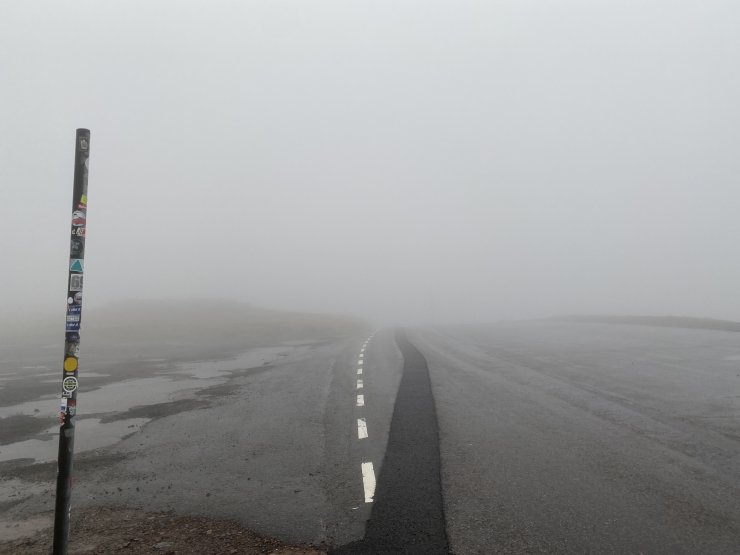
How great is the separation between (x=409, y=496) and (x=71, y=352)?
11.0 ft

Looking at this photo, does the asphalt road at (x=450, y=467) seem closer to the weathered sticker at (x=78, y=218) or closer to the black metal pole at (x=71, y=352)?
the black metal pole at (x=71, y=352)

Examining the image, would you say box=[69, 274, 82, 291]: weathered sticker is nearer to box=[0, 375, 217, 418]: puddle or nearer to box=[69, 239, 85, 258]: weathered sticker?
box=[69, 239, 85, 258]: weathered sticker

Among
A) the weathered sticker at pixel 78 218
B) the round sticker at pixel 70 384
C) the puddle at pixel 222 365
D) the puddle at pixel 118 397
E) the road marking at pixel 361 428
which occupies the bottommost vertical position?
the puddle at pixel 118 397

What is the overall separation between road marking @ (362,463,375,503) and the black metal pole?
8.58ft

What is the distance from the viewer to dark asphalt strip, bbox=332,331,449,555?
12.3 ft

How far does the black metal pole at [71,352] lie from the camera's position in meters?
3.04

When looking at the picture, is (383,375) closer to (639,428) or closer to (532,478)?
(639,428)

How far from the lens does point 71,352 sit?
3053 mm

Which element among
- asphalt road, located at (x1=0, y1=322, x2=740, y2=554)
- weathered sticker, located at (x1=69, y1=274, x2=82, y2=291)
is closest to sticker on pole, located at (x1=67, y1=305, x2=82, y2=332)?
weathered sticker, located at (x1=69, y1=274, x2=82, y2=291)

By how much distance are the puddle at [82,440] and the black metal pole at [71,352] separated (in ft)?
13.5

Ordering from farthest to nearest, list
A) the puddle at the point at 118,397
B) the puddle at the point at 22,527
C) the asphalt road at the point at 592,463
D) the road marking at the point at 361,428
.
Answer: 1. the puddle at the point at 118,397
2. the road marking at the point at 361,428
3. the puddle at the point at 22,527
4. the asphalt road at the point at 592,463

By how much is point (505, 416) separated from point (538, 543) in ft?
14.1

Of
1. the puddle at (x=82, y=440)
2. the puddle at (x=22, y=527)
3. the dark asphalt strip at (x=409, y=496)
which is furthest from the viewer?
the puddle at (x=82, y=440)

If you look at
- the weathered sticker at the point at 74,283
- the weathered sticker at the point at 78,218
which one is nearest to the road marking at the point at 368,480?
the weathered sticker at the point at 74,283
